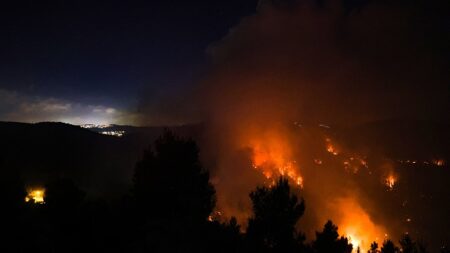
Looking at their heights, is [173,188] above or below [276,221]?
above

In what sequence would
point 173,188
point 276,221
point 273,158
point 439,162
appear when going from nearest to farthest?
point 276,221
point 173,188
point 273,158
point 439,162

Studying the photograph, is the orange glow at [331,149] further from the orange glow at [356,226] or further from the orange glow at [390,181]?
the orange glow at [356,226]

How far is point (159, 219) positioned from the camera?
1975 centimetres

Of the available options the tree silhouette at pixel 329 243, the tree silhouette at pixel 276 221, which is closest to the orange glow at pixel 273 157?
the tree silhouette at pixel 329 243

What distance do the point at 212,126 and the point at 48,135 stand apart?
48.2m

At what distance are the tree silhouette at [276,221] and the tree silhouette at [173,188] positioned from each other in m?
3.26

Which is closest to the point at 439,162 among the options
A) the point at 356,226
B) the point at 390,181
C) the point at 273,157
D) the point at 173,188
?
the point at 390,181

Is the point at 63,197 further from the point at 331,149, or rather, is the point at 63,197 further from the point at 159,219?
the point at 331,149

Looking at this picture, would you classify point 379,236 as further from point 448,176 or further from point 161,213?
point 448,176

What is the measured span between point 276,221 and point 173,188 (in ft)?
23.1

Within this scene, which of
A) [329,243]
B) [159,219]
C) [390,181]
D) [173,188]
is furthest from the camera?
[390,181]

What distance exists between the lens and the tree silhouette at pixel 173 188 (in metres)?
20.0

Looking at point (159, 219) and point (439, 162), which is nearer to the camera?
point (159, 219)

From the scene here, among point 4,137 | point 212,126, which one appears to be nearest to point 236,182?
point 212,126
